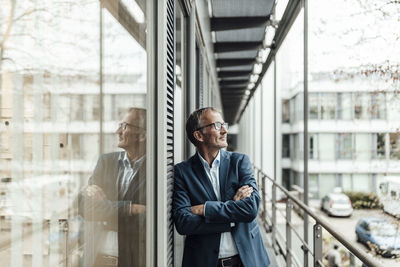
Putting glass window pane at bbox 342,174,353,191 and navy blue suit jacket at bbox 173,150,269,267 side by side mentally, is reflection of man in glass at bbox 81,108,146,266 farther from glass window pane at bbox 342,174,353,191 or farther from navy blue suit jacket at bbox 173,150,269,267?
glass window pane at bbox 342,174,353,191

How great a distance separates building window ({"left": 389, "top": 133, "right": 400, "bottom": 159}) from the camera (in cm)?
181

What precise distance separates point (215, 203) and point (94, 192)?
0.70 meters

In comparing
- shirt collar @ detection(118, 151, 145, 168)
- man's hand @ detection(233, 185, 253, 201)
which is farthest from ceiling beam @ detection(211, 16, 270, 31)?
shirt collar @ detection(118, 151, 145, 168)

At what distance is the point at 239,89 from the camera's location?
9648 millimetres

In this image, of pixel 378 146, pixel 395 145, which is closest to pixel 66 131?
pixel 395 145

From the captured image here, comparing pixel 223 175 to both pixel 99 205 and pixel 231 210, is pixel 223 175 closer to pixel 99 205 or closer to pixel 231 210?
pixel 231 210

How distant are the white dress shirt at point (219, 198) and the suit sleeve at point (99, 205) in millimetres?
623

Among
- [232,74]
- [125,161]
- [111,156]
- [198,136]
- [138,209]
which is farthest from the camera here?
[232,74]

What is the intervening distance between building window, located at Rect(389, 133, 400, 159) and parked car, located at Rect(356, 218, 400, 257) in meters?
0.34

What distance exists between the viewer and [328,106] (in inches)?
150

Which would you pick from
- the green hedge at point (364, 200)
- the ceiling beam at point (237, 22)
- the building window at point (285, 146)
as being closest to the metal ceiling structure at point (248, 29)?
the ceiling beam at point (237, 22)

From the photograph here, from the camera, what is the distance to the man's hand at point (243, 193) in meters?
1.48

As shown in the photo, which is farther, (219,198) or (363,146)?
(363,146)

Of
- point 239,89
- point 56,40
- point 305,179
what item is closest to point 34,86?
point 56,40
